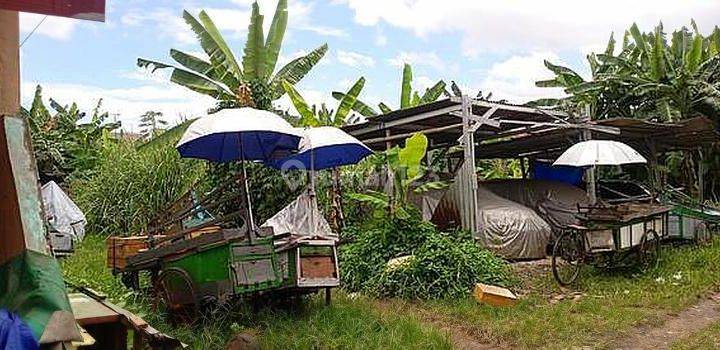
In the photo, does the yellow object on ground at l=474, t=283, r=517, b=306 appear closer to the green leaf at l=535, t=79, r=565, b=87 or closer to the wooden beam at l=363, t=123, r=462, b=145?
the wooden beam at l=363, t=123, r=462, b=145

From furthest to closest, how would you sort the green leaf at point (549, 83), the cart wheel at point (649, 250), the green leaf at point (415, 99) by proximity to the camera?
the green leaf at point (549, 83), the green leaf at point (415, 99), the cart wheel at point (649, 250)

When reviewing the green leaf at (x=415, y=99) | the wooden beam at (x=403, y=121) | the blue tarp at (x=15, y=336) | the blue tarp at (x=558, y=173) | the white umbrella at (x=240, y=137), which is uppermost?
the green leaf at (x=415, y=99)

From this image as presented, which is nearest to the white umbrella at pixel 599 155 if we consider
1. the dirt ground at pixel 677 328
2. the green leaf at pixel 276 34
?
the dirt ground at pixel 677 328

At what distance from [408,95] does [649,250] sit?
562cm

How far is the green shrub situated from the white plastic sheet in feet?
18.5

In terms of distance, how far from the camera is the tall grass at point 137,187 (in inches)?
506

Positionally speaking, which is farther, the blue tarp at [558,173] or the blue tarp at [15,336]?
the blue tarp at [558,173]

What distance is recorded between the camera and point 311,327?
617cm

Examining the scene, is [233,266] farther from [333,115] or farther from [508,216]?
[333,115]

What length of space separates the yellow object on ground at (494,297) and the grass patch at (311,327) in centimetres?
108

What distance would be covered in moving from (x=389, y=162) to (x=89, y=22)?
7.57 metres

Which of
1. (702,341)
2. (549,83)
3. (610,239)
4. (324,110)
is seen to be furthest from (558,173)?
(702,341)

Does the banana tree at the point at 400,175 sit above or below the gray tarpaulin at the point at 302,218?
above

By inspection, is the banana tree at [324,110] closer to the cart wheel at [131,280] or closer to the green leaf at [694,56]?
the cart wheel at [131,280]
